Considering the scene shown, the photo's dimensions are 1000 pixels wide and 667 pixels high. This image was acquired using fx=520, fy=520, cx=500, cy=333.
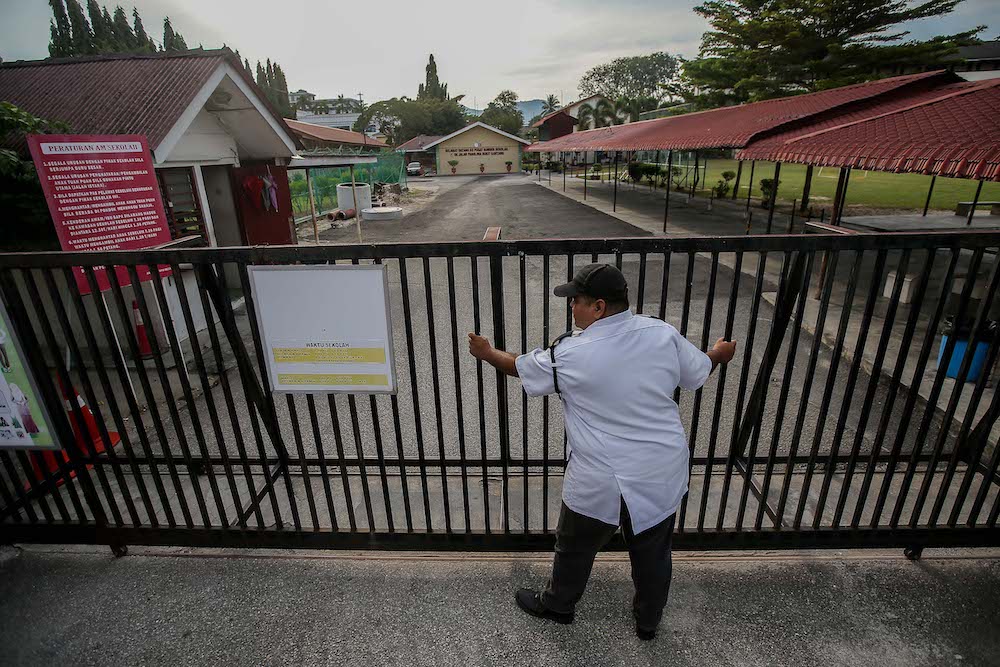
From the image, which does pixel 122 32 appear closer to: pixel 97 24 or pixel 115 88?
pixel 97 24

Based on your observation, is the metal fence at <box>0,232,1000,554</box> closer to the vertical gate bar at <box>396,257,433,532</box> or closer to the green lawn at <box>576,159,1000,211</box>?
the vertical gate bar at <box>396,257,433,532</box>

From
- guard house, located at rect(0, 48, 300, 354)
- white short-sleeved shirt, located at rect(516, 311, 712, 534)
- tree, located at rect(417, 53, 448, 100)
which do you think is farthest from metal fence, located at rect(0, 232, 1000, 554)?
tree, located at rect(417, 53, 448, 100)

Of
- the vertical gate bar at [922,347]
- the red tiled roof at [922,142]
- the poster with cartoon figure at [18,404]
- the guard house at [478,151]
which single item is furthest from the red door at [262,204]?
the guard house at [478,151]

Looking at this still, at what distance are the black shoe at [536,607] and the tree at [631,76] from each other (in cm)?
11922

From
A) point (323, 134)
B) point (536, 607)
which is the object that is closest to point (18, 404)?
point (536, 607)

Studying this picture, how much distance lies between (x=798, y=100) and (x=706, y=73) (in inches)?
538

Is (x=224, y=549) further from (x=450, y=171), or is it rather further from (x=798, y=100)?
(x=450, y=171)

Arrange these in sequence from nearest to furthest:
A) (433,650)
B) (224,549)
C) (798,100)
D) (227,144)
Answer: (433,650) < (224,549) < (227,144) < (798,100)

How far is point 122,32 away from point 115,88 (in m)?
70.3

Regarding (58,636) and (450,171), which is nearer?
(58,636)

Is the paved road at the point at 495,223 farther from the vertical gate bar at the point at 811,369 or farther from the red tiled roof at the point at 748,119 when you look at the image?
the vertical gate bar at the point at 811,369

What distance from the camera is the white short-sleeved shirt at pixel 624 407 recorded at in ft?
6.28

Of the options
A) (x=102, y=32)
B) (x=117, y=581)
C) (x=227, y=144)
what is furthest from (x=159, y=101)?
(x=102, y=32)

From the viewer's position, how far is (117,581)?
9.21ft
